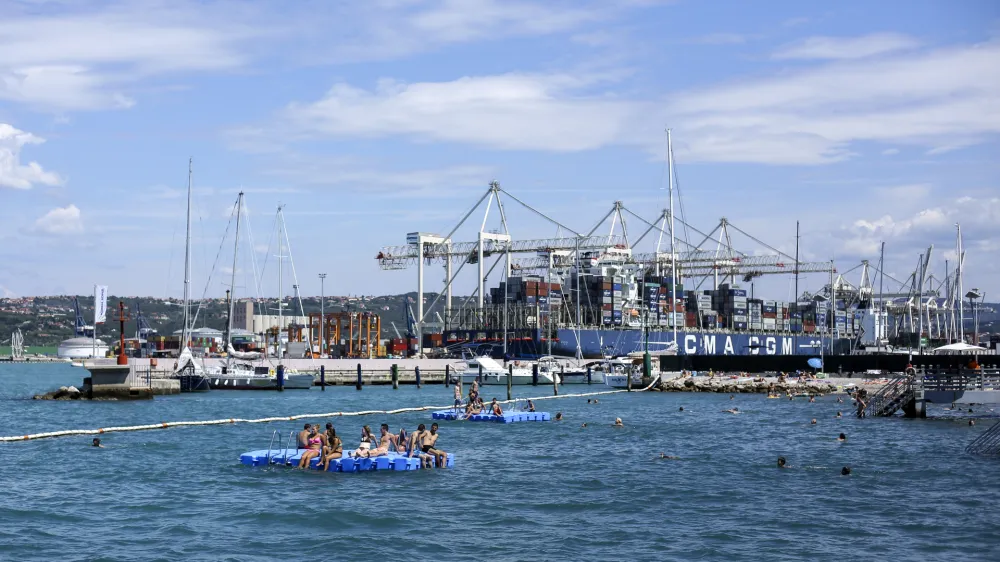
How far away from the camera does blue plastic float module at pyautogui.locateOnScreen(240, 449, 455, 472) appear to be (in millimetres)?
34719

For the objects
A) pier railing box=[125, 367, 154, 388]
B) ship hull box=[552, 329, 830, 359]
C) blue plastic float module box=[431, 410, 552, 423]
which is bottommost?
blue plastic float module box=[431, 410, 552, 423]

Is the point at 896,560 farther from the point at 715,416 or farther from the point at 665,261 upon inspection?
the point at 665,261

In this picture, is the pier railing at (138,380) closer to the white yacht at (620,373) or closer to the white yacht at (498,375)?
the white yacht at (498,375)

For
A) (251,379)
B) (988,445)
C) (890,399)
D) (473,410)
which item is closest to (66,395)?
(251,379)

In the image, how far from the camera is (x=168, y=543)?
81.1ft

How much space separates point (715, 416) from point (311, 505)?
37.3m

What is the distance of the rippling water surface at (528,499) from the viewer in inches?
967

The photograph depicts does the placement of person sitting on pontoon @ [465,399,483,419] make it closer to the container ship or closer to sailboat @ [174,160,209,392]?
sailboat @ [174,160,209,392]

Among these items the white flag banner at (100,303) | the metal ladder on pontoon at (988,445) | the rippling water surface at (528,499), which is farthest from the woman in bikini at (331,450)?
the white flag banner at (100,303)

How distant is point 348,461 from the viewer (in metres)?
34.7

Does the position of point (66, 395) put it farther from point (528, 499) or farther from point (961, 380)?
point (961, 380)

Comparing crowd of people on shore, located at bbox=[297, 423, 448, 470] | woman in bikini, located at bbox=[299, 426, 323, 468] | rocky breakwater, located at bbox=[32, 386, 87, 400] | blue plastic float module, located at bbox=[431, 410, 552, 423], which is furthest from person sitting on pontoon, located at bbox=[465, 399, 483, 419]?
rocky breakwater, located at bbox=[32, 386, 87, 400]

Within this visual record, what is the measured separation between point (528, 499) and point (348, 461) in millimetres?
6821

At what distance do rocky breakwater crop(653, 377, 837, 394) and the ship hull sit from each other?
41627mm
